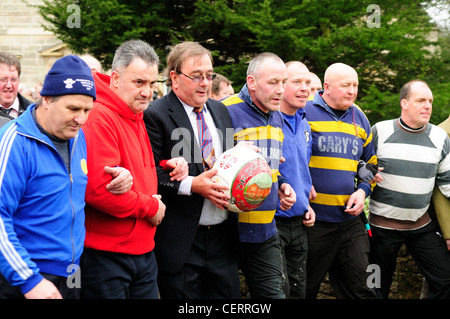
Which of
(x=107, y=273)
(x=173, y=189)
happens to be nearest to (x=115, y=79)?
(x=173, y=189)

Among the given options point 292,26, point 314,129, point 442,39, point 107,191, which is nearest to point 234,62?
point 292,26

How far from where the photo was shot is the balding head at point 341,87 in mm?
5180

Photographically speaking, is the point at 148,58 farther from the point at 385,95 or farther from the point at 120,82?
the point at 385,95

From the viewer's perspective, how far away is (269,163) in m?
4.27

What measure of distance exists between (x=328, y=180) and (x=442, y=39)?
10175 mm

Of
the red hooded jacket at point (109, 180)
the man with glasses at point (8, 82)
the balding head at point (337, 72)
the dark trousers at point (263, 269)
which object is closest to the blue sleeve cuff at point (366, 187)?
the balding head at point (337, 72)

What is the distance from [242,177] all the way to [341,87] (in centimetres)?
208

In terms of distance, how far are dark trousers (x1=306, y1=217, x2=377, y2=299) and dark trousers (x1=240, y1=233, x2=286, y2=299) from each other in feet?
3.27

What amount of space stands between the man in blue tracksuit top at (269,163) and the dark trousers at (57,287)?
149cm

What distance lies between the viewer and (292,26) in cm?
1115

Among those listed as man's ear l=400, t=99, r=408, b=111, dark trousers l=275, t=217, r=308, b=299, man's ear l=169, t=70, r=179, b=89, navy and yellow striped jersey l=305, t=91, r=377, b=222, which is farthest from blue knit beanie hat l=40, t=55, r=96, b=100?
man's ear l=400, t=99, r=408, b=111

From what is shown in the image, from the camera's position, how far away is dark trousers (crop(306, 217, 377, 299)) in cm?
510

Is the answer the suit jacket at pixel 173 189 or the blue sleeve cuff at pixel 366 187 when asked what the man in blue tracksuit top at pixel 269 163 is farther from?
the blue sleeve cuff at pixel 366 187

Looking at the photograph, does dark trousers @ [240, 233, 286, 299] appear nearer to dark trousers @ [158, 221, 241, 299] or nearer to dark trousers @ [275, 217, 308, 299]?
dark trousers @ [158, 221, 241, 299]
